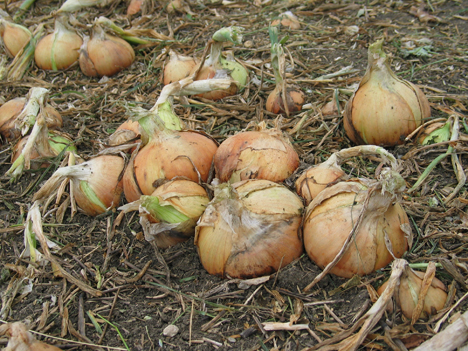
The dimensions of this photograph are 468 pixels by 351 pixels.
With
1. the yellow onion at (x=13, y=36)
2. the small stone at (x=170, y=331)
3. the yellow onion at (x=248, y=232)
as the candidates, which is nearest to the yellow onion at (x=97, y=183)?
the yellow onion at (x=248, y=232)

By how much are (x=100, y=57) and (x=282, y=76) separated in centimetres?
167

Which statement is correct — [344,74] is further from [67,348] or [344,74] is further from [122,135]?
[67,348]

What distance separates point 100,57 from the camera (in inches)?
138

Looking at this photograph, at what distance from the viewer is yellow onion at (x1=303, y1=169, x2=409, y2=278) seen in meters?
1.58

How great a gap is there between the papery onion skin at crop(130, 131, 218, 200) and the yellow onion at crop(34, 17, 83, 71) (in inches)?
82.5

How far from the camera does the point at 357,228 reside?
1581 millimetres

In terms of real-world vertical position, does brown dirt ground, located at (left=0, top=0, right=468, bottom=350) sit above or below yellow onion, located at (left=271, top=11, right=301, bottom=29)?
below

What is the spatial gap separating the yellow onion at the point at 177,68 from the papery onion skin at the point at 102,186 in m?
1.21

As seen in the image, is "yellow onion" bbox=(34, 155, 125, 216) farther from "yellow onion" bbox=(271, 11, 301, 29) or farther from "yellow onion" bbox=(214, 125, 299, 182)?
"yellow onion" bbox=(271, 11, 301, 29)

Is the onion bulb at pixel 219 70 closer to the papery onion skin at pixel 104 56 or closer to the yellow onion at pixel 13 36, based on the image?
the papery onion skin at pixel 104 56

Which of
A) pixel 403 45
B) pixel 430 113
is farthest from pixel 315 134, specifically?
pixel 403 45

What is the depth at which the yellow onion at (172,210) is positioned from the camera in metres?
1.76

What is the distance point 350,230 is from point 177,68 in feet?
7.00

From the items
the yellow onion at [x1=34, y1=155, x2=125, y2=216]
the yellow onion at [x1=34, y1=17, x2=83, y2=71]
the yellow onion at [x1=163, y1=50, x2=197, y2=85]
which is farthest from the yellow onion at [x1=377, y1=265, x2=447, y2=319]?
the yellow onion at [x1=34, y1=17, x2=83, y2=71]
